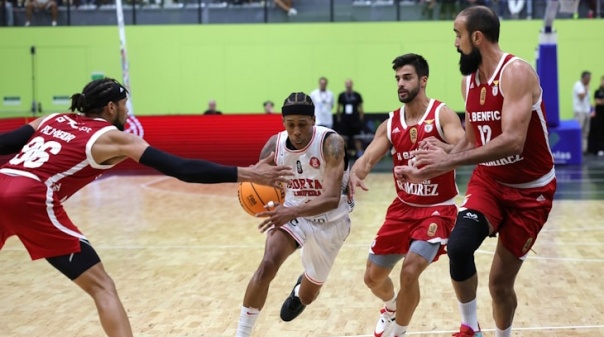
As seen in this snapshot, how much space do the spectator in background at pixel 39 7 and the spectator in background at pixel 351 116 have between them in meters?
8.58

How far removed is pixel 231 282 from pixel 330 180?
2862mm

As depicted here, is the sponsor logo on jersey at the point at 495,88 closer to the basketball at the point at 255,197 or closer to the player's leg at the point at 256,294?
the player's leg at the point at 256,294

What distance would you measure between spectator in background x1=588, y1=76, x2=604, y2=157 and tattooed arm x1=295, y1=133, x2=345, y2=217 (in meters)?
17.8

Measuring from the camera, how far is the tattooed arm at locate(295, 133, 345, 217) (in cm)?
691

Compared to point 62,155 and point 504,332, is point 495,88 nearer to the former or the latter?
point 504,332

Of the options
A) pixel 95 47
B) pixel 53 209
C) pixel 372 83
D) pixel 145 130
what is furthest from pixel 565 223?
pixel 95 47

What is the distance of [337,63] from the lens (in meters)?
25.7

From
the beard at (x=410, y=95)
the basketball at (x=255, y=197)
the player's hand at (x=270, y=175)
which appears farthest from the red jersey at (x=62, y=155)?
the beard at (x=410, y=95)

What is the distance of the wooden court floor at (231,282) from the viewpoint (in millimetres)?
7680

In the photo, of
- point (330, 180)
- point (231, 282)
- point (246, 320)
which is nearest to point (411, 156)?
point (330, 180)

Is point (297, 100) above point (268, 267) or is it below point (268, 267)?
above

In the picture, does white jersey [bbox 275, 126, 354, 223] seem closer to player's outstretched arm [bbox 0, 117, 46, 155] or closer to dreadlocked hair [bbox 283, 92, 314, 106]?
dreadlocked hair [bbox 283, 92, 314, 106]

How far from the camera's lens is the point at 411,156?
7105mm

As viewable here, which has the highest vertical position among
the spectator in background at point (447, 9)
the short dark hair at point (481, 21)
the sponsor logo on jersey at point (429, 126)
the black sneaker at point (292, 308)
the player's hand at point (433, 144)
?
the spectator in background at point (447, 9)
